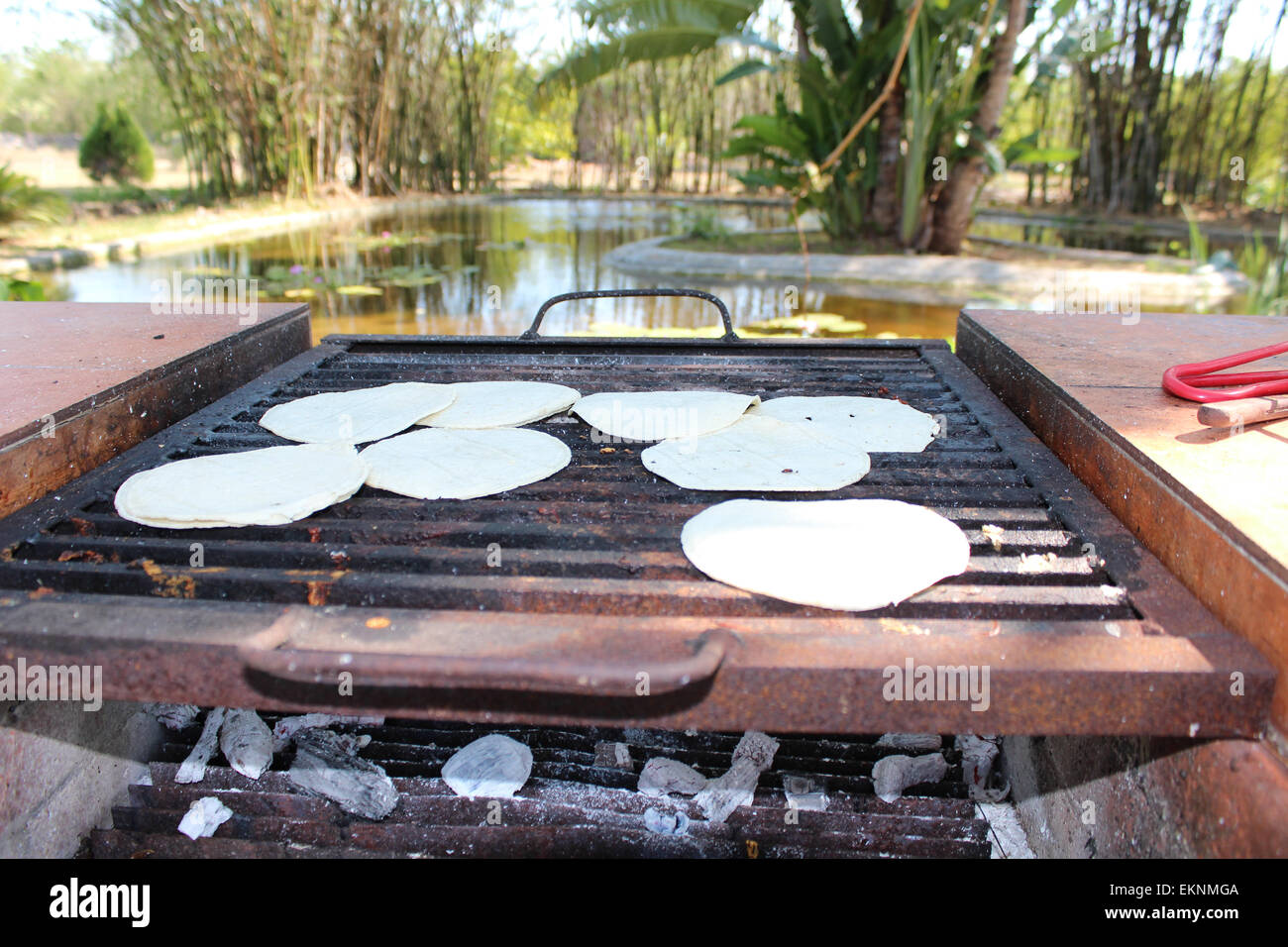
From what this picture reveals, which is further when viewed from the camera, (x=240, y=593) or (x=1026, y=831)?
(x=1026, y=831)

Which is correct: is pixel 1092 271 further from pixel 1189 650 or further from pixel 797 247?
pixel 1189 650

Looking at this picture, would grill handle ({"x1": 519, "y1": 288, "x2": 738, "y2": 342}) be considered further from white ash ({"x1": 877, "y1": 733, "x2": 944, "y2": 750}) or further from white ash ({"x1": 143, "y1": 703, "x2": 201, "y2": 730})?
white ash ({"x1": 143, "y1": 703, "x2": 201, "y2": 730})

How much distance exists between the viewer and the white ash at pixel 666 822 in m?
1.35

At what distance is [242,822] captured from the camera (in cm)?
139

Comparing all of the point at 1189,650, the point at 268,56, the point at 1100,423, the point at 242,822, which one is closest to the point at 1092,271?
the point at 1100,423

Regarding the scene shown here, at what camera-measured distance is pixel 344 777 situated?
56.0 inches

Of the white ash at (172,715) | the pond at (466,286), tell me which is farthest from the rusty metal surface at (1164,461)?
the pond at (466,286)

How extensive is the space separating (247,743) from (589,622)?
3.21 ft

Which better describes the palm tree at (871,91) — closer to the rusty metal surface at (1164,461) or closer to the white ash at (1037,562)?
the rusty metal surface at (1164,461)

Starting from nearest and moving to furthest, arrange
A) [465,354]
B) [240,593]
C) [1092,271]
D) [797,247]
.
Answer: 1. [240,593]
2. [465,354]
3. [1092,271]
4. [797,247]

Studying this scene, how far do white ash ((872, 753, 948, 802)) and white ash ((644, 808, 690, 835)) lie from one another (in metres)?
0.36

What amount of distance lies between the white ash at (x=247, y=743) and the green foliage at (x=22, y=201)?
26.9 ft
